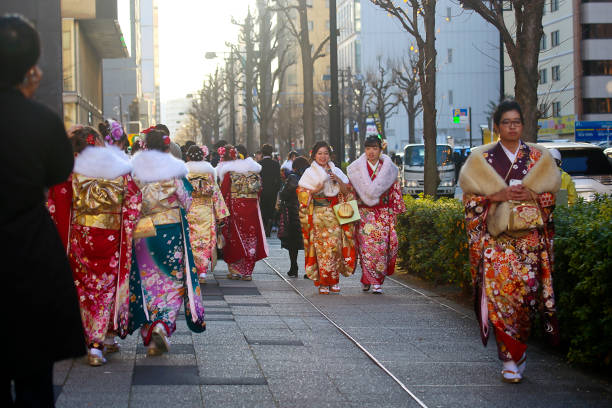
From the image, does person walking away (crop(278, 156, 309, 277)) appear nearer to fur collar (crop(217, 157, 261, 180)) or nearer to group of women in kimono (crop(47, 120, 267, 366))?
fur collar (crop(217, 157, 261, 180))

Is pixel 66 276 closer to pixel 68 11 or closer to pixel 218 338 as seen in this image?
pixel 218 338

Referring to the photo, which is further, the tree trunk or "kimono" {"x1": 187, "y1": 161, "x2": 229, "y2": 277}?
the tree trunk

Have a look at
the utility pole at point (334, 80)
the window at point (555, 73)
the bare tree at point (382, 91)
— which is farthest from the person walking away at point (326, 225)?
the window at point (555, 73)

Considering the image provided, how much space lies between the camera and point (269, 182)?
66.6ft

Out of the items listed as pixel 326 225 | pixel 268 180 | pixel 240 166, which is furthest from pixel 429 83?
pixel 326 225

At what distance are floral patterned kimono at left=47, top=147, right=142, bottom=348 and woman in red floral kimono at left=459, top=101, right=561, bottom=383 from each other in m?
2.42

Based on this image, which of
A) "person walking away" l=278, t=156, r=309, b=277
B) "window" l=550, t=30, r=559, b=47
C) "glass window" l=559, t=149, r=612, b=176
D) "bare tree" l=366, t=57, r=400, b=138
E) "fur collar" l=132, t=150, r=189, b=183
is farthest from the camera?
"window" l=550, t=30, r=559, b=47

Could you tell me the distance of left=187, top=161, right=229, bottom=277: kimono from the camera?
12.7 metres

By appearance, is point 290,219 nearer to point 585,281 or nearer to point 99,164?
Answer: point 99,164

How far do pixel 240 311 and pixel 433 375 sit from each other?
11.6 ft

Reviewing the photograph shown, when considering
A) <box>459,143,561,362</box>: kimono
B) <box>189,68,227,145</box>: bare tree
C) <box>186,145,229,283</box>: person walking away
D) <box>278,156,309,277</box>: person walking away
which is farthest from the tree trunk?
<box>189,68,227,145</box>: bare tree

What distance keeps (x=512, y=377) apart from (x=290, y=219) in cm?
762

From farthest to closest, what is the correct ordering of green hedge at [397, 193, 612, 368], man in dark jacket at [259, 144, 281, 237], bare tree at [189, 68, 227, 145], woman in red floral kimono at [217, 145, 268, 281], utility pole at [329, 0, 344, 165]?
1. bare tree at [189, 68, 227, 145]
2. utility pole at [329, 0, 344, 165]
3. man in dark jacket at [259, 144, 281, 237]
4. woman in red floral kimono at [217, 145, 268, 281]
5. green hedge at [397, 193, 612, 368]

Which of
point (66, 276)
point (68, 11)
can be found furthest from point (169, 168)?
point (68, 11)
